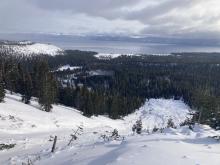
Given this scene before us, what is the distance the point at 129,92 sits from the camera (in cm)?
19675

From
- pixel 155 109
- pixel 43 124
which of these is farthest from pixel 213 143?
pixel 155 109

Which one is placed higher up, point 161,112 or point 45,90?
point 45,90

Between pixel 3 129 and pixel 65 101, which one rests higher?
pixel 3 129

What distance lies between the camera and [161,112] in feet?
482

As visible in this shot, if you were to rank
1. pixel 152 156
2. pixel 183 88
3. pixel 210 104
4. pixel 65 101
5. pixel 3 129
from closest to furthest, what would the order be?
pixel 152 156, pixel 210 104, pixel 3 129, pixel 65 101, pixel 183 88

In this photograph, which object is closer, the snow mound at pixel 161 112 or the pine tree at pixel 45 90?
the pine tree at pixel 45 90

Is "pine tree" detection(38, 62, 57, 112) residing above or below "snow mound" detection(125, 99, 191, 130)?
above

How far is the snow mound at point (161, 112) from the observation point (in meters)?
122

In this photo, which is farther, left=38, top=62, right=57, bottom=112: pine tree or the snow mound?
the snow mound

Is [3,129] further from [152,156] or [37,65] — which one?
[37,65]

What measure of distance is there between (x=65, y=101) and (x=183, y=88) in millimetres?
99988

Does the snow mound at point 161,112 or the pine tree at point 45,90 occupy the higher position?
the pine tree at point 45,90

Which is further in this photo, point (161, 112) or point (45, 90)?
point (161, 112)

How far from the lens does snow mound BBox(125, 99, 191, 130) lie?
400ft
